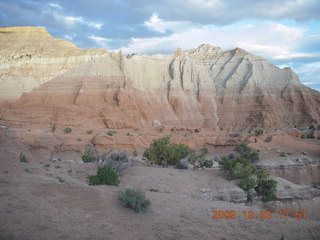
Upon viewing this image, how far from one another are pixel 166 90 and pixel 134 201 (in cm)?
5115

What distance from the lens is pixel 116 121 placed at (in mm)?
44844

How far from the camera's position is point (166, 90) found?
194 feet

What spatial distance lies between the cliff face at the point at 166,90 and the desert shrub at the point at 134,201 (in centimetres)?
3577

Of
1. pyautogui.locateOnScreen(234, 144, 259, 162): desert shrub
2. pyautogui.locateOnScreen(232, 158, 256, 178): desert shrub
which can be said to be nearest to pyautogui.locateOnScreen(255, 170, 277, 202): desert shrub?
pyautogui.locateOnScreen(232, 158, 256, 178): desert shrub

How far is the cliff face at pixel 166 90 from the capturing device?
164 ft

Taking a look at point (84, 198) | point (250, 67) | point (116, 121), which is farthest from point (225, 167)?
point (250, 67)

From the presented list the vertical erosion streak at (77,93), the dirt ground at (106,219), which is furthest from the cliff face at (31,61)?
the dirt ground at (106,219)

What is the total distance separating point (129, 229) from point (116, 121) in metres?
37.7

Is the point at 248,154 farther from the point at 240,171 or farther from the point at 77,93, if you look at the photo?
the point at 77,93

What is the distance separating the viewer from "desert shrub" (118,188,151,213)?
8539 millimetres

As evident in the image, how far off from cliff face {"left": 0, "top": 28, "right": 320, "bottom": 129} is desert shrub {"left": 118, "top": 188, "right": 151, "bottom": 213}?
35.8 meters

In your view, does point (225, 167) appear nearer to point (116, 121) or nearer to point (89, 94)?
point (116, 121)

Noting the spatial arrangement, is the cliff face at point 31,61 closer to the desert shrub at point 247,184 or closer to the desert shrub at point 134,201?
the desert shrub at point 247,184

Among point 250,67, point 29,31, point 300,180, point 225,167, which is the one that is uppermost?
point 29,31
